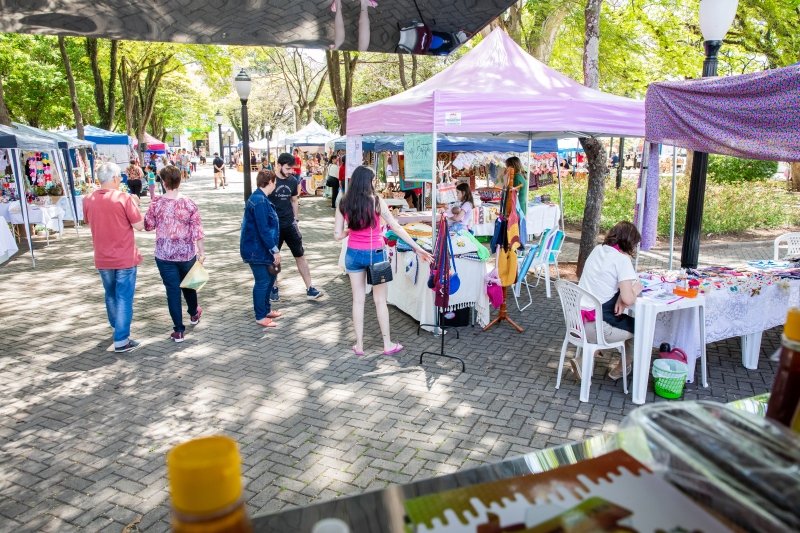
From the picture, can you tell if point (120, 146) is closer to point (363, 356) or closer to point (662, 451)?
point (363, 356)

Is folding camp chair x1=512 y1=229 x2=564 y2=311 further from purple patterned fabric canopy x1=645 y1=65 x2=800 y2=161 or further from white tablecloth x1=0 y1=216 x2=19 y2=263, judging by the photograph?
white tablecloth x1=0 y1=216 x2=19 y2=263

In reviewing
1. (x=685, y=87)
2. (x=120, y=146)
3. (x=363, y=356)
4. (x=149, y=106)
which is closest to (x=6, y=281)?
(x=363, y=356)

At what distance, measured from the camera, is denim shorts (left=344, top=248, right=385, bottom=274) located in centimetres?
536

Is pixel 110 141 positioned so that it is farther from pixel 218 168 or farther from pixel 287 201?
pixel 287 201

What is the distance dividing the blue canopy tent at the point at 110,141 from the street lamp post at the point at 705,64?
63.7 ft

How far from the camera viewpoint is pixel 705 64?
5.79 meters

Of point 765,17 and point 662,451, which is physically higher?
point 765,17

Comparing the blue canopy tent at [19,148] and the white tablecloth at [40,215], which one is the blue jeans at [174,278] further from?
the white tablecloth at [40,215]

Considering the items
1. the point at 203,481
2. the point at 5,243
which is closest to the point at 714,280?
the point at 203,481

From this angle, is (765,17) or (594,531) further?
(765,17)

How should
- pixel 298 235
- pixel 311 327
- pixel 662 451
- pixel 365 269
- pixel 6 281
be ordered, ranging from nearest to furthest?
pixel 662 451, pixel 365 269, pixel 311 327, pixel 298 235, pixel 6 281

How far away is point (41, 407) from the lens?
4566mm

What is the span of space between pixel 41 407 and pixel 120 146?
21.0m

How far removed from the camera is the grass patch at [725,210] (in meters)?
12.9
